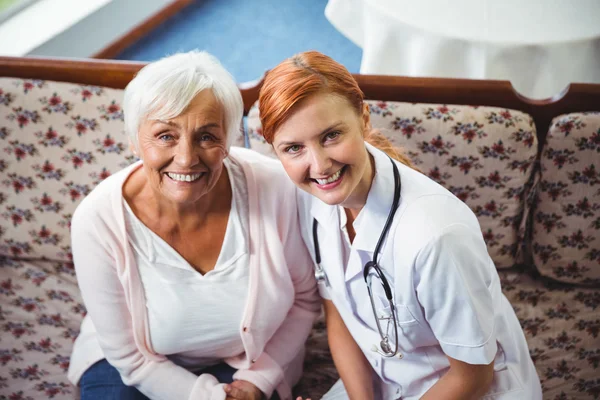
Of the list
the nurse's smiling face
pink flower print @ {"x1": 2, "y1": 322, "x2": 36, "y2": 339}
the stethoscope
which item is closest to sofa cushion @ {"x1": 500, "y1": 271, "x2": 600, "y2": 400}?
the stethoscope

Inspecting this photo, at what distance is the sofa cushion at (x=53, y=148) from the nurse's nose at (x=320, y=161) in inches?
29.1

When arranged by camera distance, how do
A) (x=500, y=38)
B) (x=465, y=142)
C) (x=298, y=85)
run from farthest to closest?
(x=500, y=38) → (x=465, y=142) → (x=298, y=85)

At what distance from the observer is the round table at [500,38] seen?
6.68 ft

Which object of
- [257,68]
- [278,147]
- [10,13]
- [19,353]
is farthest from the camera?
[257,68]

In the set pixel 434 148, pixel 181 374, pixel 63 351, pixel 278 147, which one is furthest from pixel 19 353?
pixel 434 148

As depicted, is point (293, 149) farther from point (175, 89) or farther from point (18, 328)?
point (18, 328)

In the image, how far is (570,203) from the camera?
1795 millimetres

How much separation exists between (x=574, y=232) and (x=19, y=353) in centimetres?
177

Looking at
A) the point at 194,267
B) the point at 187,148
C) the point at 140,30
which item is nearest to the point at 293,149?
the point at 187,148

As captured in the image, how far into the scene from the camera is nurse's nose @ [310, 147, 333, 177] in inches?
44.4

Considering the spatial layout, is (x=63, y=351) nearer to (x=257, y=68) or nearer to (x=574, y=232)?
(x=574, y=232)

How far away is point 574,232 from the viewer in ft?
6.01

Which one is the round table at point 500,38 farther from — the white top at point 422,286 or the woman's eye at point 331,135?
the woman's eye at point 331,135

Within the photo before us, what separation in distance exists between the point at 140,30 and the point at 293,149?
296cm
